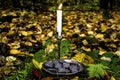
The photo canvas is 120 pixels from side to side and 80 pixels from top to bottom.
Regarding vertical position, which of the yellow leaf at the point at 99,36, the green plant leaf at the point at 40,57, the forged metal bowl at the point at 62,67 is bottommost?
the yellow leaf at the point at 99,36

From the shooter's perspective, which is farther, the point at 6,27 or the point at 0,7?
the point at 0,7

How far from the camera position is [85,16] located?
21.4 ft

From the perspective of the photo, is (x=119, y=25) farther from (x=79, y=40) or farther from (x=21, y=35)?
(x=21, y=35)

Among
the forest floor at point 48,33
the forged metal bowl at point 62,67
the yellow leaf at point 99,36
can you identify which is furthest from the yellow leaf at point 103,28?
the forged metal bowl at point 62,67

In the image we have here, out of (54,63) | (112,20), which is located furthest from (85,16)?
(54,63)

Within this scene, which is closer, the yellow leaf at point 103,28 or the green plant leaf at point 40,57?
the green plant leaf at point 40,57

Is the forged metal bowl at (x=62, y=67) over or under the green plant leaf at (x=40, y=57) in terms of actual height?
over

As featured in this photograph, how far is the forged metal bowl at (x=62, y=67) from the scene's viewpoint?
9.70 feet

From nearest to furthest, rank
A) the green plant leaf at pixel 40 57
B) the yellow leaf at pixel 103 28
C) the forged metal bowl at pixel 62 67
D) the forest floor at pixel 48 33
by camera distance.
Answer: the forged metal bowl at pixel 62 67 < the green plant leaf at pixel 40 57 < the forest floor at pixel 48 33 < the yellow leaf at pixel 103 28

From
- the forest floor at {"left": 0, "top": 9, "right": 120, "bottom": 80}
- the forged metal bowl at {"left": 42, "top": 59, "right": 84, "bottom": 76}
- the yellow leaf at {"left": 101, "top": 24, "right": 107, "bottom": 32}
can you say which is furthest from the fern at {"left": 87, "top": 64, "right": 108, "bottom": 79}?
the yellow leaf at {"left": 101, "top": 24, "right": 107, "bottom": 32}

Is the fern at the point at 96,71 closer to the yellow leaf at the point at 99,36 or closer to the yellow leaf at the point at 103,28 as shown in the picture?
the yellow leaf at the point at 99,36

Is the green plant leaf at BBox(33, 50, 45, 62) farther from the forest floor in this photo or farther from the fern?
the fern

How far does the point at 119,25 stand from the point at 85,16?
2.98 feet

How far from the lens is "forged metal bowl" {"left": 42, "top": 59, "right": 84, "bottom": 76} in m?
2.96
